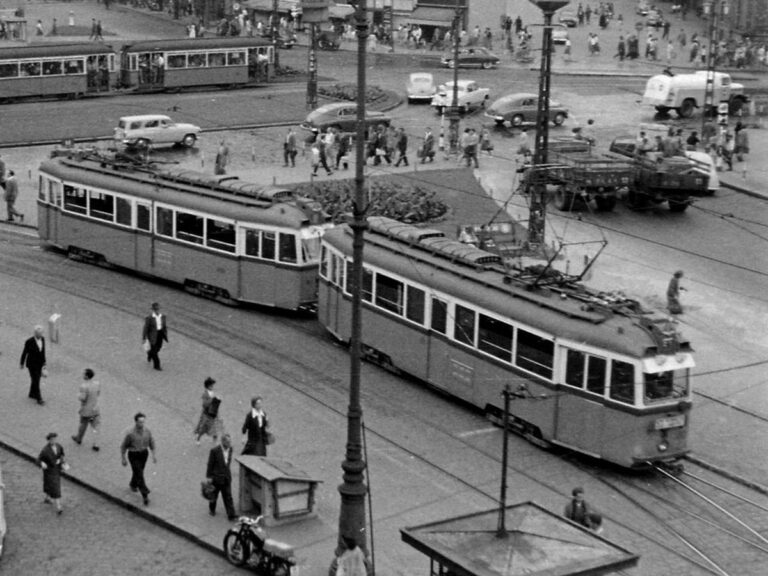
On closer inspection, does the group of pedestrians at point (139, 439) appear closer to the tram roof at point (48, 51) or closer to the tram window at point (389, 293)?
the tram window at point (389, 293)

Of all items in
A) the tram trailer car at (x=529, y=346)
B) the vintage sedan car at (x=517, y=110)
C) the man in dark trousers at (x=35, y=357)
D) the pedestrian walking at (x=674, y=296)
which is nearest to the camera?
the tram trailer car at (x=529, y=346)

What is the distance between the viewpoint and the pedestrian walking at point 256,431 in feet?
84.3

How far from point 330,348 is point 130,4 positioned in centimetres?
7005

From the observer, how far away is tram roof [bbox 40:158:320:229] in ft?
118

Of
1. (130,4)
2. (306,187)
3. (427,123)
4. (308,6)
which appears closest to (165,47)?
(427,123)

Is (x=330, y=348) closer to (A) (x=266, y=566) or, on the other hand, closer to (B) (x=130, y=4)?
(A) (x=266, y=566)

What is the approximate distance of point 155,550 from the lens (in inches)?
918

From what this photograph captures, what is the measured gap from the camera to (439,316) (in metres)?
30.3

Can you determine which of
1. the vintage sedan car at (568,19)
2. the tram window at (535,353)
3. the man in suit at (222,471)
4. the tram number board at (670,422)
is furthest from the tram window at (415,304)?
the vintage sedan car at (568,19)

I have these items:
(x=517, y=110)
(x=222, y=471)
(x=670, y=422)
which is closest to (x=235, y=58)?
(x=517, y=110)

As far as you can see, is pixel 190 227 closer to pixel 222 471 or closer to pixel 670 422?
pixel 222 471

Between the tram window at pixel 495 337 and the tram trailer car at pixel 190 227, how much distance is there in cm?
761

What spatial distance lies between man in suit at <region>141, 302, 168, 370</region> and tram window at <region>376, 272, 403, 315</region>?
4.26 meters

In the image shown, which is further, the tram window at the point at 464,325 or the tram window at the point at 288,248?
the tram window at the point at 288,248
